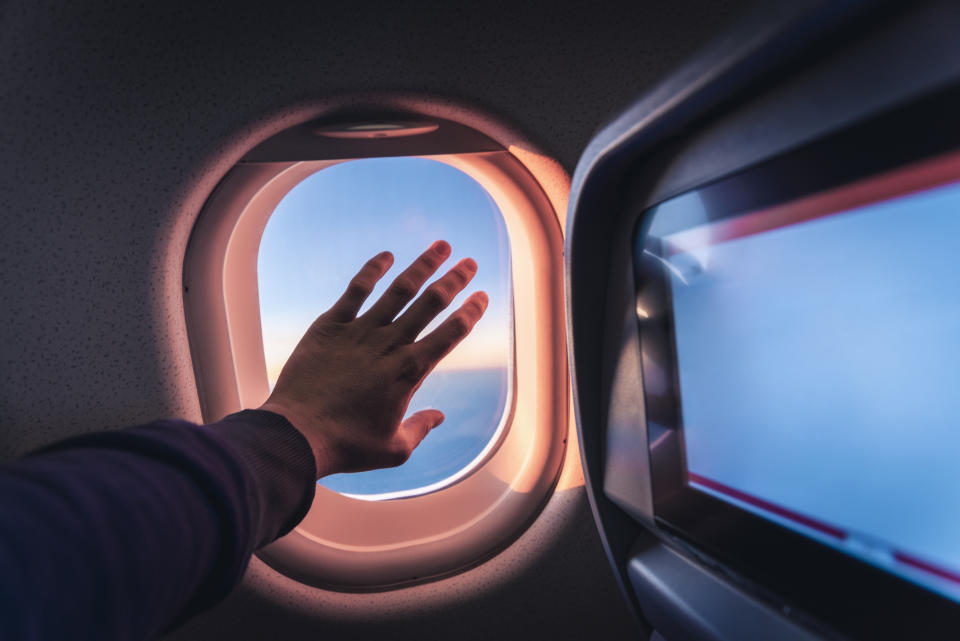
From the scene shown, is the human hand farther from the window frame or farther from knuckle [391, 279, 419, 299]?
the window frame

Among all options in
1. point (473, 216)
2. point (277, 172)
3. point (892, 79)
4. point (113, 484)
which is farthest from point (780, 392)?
point (277, 172)

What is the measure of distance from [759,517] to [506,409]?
0.77m

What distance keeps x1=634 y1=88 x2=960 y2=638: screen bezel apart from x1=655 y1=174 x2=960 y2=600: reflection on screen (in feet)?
0.06

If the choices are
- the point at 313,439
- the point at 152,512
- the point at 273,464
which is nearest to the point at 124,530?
the point at 152,512

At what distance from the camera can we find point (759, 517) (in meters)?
0.54

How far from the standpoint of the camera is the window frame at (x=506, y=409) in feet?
3.37

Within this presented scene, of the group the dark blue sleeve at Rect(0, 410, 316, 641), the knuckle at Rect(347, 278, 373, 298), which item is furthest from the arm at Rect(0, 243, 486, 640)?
the knuckle at Rect(347, 278, 373, 298)

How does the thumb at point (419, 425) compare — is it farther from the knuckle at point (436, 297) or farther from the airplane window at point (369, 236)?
the knuckle at point (436, 297)

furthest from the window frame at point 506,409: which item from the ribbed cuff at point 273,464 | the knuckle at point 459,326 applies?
the ribbed cuff at point 273,464

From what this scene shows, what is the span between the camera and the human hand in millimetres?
927

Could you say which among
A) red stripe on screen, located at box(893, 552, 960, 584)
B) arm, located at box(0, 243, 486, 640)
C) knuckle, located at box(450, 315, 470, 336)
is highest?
knuckle, located at box(450, 315, 470, 336)

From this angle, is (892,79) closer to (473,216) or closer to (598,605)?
(473,216)

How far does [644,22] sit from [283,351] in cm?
101

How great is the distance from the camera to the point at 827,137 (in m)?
0.40
